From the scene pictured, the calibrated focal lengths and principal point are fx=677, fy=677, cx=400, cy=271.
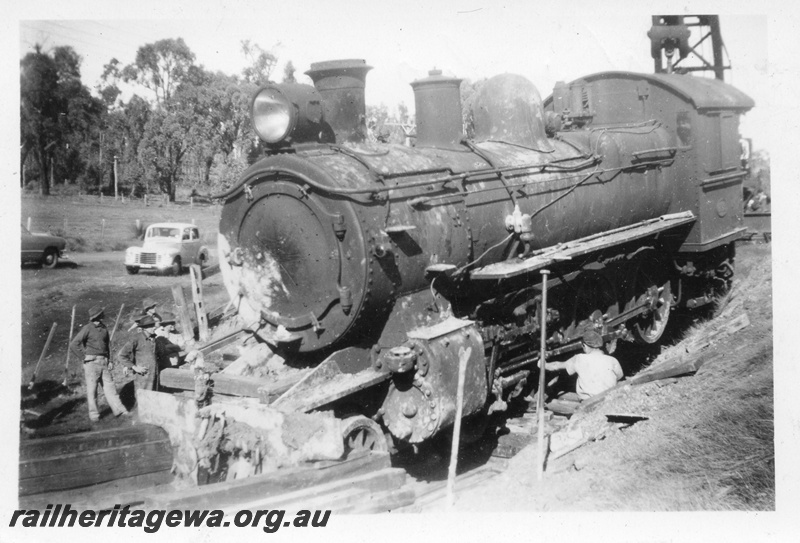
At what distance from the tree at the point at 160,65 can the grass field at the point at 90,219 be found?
297 cm

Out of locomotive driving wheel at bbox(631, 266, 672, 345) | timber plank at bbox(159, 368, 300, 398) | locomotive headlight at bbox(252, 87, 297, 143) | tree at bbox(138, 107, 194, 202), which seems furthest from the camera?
tree at bbox(138, 107, 194, 202)

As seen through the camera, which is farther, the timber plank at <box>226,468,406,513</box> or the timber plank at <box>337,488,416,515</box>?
the timber plank at <box>337,488,416,515</box>

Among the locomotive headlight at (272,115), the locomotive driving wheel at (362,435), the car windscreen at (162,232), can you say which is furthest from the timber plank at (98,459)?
the car windscreen at (162,232)

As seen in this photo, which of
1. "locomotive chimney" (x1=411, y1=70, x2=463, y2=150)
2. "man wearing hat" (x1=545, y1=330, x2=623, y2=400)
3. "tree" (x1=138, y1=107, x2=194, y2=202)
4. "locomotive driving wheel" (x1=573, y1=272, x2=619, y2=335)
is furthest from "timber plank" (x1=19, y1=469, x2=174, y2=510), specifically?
"tree" (x1=138, y1=107, x2=194, y2=202)

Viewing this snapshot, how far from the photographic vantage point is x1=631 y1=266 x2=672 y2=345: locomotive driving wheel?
8617 millimetres

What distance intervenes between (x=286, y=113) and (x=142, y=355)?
2950mm

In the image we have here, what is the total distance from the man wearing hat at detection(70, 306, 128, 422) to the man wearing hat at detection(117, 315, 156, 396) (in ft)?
0.70

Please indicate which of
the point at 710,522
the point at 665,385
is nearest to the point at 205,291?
Answer: the point at 665,385

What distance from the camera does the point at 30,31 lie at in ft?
17.1

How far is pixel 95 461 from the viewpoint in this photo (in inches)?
190

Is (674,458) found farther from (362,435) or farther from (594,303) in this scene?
(594,303)

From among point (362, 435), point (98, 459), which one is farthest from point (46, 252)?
point (362, 435)

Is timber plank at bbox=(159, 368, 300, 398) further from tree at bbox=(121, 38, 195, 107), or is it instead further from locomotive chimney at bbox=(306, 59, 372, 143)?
tree at bbox=(121, 38, 195, 107)

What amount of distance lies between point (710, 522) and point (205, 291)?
1134 cm
